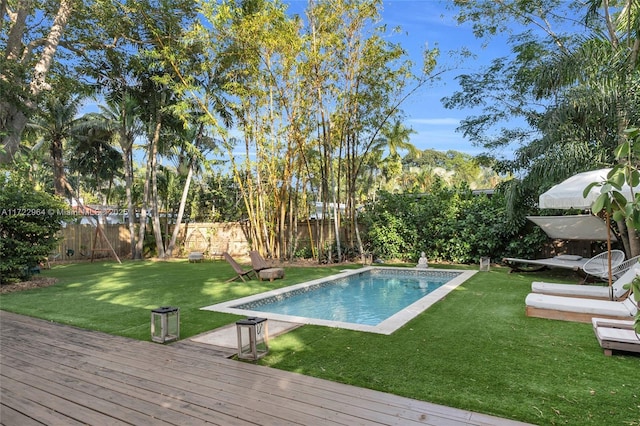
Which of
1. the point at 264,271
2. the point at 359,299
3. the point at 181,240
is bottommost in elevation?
the point at 359,299

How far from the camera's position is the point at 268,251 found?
1226 cm

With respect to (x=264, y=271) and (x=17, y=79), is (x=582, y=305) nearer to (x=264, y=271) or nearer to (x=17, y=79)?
(x=264, y=271)

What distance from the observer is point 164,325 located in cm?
401

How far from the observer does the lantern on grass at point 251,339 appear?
137 inches

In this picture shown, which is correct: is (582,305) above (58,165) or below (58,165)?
below

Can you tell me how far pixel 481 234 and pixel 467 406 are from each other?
8582mm

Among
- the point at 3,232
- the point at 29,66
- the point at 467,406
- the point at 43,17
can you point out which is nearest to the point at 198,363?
the point at 467,406

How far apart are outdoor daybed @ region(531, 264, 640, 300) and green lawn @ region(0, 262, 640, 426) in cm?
45

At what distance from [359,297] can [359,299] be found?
0.66 ft

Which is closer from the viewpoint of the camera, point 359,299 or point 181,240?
point 359,299

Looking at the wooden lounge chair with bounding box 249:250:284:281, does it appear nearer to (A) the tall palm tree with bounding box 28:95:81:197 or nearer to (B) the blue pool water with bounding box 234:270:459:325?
(B) the blue pool water with bounding box 234:270:459:325

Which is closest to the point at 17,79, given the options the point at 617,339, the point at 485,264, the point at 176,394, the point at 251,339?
the point at 251,339

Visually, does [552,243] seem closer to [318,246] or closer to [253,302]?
[318,246]

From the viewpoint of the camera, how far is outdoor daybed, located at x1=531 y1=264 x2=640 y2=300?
16.2ft
